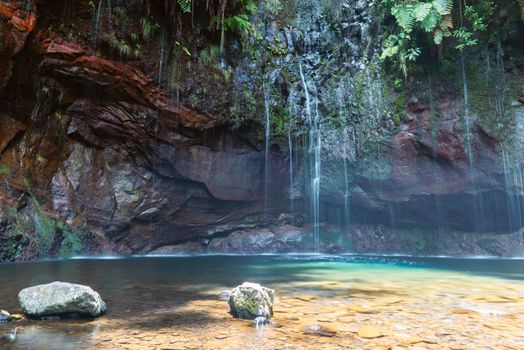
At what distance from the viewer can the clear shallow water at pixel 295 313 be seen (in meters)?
3.13

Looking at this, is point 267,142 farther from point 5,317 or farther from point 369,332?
point 5,317

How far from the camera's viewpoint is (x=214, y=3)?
426 inches

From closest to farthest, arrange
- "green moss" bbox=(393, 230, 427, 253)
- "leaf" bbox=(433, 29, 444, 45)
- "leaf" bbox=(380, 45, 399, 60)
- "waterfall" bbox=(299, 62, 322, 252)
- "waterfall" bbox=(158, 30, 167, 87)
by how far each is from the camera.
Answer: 1. "leaf" bbox=(433, 29, 444, 45)
2. "waterfall" bbox=(158, 30, 167, 87)
3. "leaf" bbox=(380, 45, 399, 60)
4. "waterfall" bbox=(299, 62, 322, 252)
5. "green moss" bbox=(393, 230, 427, 253)

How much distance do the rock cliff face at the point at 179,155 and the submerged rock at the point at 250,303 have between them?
767cm

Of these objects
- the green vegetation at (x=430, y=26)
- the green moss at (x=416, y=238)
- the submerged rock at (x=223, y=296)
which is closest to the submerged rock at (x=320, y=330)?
the submerged rock at (x=223, y=296)

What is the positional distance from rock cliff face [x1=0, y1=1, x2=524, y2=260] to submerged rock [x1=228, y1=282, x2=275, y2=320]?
767 cm

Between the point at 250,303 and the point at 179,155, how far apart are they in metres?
8.62

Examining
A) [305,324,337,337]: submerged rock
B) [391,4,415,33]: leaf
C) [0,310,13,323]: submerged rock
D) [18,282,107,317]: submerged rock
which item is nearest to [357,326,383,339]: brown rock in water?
[305,324,337,337]: submerged rock

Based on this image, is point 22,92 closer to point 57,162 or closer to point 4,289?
point 57,162

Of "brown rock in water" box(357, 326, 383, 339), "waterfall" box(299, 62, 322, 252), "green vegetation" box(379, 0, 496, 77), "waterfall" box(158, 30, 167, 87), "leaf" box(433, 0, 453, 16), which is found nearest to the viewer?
"brown rock in water" box(357, 326, 383, 339)

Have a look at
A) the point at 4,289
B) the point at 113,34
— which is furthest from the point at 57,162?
the point at 4,289

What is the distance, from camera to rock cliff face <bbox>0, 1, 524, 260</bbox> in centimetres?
969

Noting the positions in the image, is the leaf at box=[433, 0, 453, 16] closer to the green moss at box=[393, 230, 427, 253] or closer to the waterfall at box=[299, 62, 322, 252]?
the waterfall at box=[299, 62, 322, 252]

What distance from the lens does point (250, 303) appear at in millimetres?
3814
